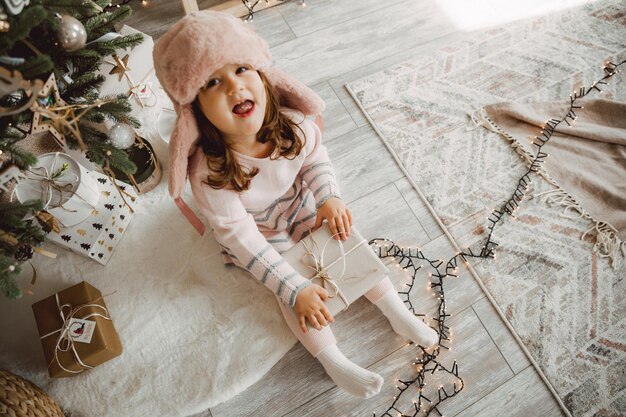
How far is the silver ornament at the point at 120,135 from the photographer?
3.51 ft

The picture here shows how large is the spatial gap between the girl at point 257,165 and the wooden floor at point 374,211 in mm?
88

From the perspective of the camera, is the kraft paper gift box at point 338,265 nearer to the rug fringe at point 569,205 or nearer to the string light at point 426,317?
the string light at point 426,317

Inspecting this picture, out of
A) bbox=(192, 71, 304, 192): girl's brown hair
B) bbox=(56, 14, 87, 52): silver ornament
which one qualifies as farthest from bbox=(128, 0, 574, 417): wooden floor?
bbox=(56, 14, 87, 52): silver ornament

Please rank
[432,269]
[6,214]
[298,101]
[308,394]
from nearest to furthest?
[6,214], [298,101], [308,394], [432,269]

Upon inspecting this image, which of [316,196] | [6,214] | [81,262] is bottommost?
[81,262]

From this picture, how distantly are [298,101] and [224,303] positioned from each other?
22.9 inches

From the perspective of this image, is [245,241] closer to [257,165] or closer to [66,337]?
[257,165]

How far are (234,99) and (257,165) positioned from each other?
0.21 m

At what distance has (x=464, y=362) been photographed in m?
1.13

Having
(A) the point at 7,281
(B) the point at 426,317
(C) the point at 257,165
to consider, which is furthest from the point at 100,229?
(B) the point at 426,317

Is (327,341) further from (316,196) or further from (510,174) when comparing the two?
(510,174)

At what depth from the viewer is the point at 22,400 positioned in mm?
927

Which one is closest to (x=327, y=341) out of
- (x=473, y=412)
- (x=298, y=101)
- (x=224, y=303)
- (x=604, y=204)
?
(x=224, y=303)

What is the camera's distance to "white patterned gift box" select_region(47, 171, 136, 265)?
1144 millimetres
